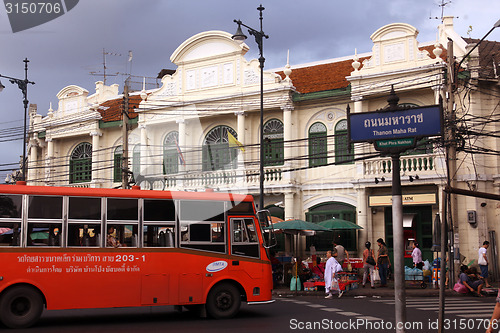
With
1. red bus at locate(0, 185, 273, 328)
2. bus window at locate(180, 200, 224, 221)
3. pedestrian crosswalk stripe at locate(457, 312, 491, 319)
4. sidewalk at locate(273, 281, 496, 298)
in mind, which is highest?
bus window at locate(180, 200, 224, 221)

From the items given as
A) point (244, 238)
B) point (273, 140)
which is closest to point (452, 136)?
point (244, 238)

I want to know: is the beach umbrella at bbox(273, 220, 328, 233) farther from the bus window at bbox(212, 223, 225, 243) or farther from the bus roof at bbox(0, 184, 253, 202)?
the bus window at bbox(212, 223, 225, 243)

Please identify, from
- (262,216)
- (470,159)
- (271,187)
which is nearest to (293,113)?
(271,187)

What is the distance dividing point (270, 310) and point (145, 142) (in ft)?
59.9

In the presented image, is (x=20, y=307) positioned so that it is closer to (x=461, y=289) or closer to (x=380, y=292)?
(x=380, y=292)

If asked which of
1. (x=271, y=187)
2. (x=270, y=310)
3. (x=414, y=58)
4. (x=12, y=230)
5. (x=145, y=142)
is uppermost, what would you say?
(x=414, y=58)

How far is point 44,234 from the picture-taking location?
1348 cm

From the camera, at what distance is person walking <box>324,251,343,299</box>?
19641 millimetres

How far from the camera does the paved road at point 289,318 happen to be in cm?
1280

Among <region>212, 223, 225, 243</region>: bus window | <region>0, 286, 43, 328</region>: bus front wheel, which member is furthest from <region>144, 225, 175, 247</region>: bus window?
<region>0, 286, 43, 328</region>: bus front wheel

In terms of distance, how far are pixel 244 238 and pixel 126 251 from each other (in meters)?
2.91

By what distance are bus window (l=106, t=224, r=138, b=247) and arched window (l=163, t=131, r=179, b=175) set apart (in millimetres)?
17613

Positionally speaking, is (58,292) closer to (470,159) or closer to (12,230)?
(12,230)

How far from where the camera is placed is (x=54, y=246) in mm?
13484
